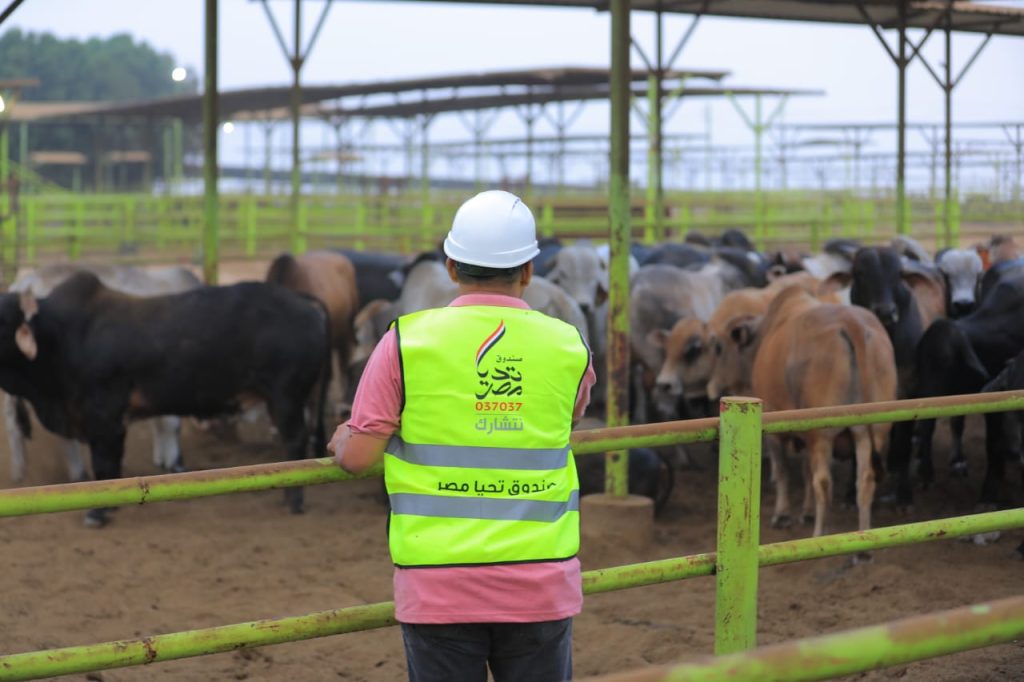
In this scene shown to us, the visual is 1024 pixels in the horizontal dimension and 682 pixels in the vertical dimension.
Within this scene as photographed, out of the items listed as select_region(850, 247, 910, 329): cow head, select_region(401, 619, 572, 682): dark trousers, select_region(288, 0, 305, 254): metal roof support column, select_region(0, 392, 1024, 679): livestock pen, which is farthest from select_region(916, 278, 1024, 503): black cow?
select_region(288, 0, 305, 254): metal roof support column

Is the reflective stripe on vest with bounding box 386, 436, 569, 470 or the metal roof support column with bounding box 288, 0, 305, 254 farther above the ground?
the metal roof support column with bounding box 288, 0, 305, 254

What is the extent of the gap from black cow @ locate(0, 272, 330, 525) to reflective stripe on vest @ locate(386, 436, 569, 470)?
6.20m

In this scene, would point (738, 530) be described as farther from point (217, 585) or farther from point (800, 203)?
point (800, 203)

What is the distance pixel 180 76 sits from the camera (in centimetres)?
1672

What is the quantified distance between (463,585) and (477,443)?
0.93 ft

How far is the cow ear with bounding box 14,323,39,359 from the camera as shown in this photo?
8227mm

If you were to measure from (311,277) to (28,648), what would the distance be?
612 cm

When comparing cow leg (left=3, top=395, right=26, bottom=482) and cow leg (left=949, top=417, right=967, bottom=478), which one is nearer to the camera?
cow leg (left=949, top=417, right=967, bottom=478)

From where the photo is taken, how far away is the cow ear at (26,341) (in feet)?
27.0

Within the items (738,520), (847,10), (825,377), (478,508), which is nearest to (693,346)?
(825,377)

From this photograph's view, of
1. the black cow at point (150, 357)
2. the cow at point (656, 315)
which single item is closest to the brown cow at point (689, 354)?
the cow at point (656, 315)

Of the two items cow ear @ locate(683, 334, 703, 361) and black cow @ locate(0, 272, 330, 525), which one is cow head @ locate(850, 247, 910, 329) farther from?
black cow @ locate(0, 272, 330, 525)

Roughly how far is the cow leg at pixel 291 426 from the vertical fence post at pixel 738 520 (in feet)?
18.0

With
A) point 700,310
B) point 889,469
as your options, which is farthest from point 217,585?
point 700,310
